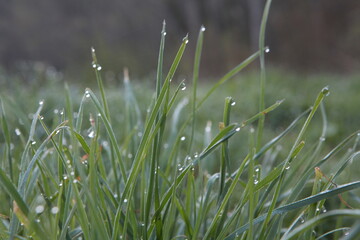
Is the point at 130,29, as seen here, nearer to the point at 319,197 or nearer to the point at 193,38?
the point at 193,38

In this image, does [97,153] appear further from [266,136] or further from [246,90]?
[246,90]

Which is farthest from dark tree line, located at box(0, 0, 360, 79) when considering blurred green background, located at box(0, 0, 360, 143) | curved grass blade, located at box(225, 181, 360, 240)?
curved grass blade, located at box(225, 181, 360, 240)

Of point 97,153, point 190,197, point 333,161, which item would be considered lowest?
point 333,161

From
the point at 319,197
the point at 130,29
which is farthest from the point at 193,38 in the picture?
the point at 319,197

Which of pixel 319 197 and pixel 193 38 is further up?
pixel 193 38

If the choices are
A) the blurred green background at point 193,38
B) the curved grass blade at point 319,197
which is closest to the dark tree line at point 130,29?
the blurred green background at point 193,38

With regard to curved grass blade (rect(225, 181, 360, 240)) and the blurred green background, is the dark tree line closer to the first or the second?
the blurred green background

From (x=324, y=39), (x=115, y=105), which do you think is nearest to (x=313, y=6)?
(x=324, y=39)

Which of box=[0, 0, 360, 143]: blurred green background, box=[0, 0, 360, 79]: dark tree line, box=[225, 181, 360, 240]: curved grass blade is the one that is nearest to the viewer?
box=[225, 181, 360, 240]: curved grass blade
